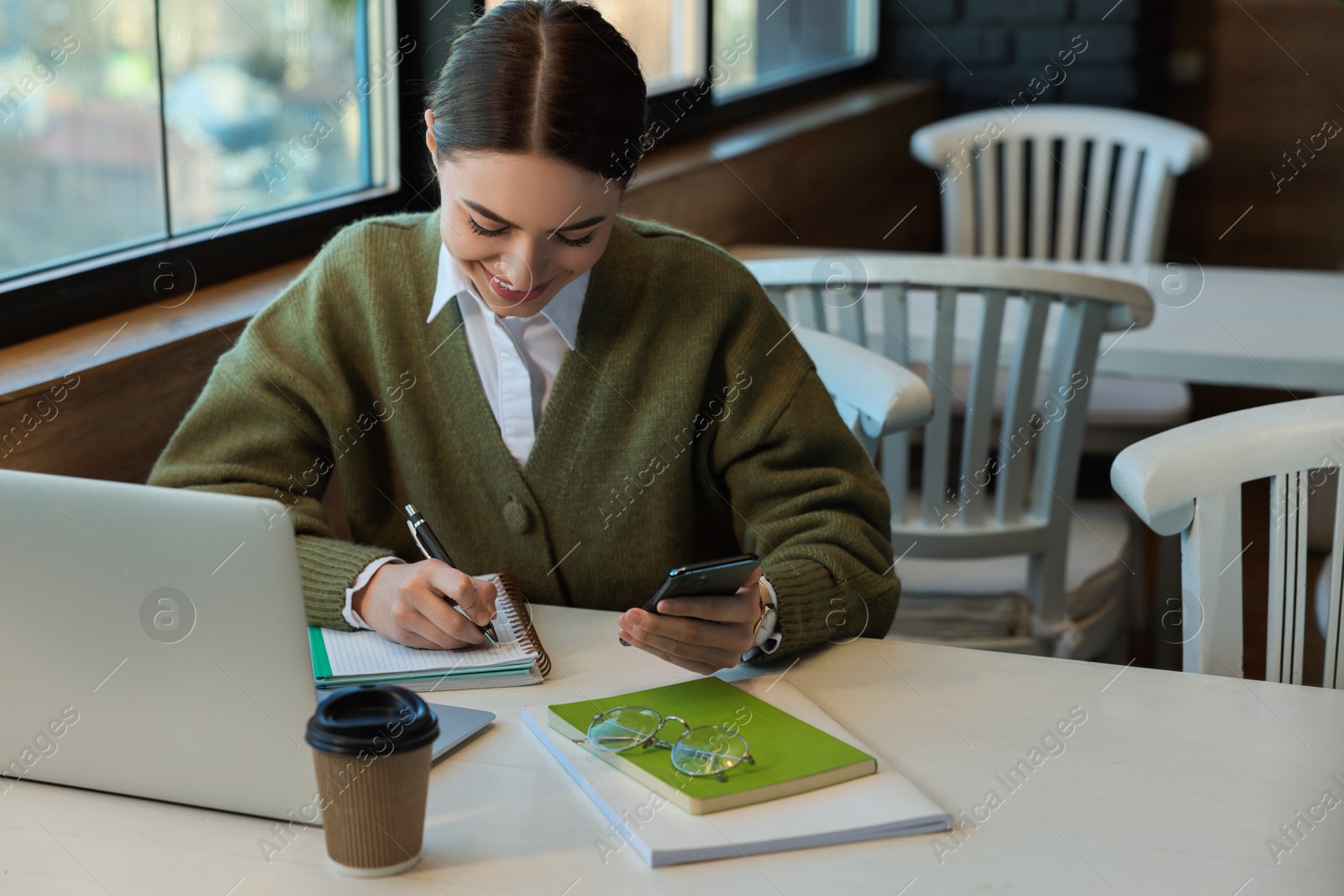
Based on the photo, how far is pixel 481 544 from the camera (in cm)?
140

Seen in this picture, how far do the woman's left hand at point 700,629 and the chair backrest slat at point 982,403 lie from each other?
851 mm

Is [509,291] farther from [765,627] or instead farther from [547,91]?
[765,627]

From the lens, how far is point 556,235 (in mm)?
1178

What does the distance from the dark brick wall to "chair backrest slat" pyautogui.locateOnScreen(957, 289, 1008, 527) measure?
7.62 ft

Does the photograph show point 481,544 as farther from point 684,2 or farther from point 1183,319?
point 684,2

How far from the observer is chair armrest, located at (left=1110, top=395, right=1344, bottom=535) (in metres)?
1.13

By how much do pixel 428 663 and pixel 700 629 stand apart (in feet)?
0.73

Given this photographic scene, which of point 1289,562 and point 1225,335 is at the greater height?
point 1289,562

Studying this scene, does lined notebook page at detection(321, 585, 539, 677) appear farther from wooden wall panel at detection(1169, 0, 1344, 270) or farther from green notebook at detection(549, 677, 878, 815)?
wooden wall panel at detection(1169, 0, 1344, 270)

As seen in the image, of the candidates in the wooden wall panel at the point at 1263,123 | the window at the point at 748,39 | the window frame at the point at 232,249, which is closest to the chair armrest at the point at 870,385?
the window frame at the point at 232,249

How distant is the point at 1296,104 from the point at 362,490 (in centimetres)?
367

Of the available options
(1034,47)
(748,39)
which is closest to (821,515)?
(748,39)

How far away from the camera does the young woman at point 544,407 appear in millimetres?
1216

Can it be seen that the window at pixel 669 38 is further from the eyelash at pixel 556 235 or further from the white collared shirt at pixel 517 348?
the eyelash at pixel 556 235
